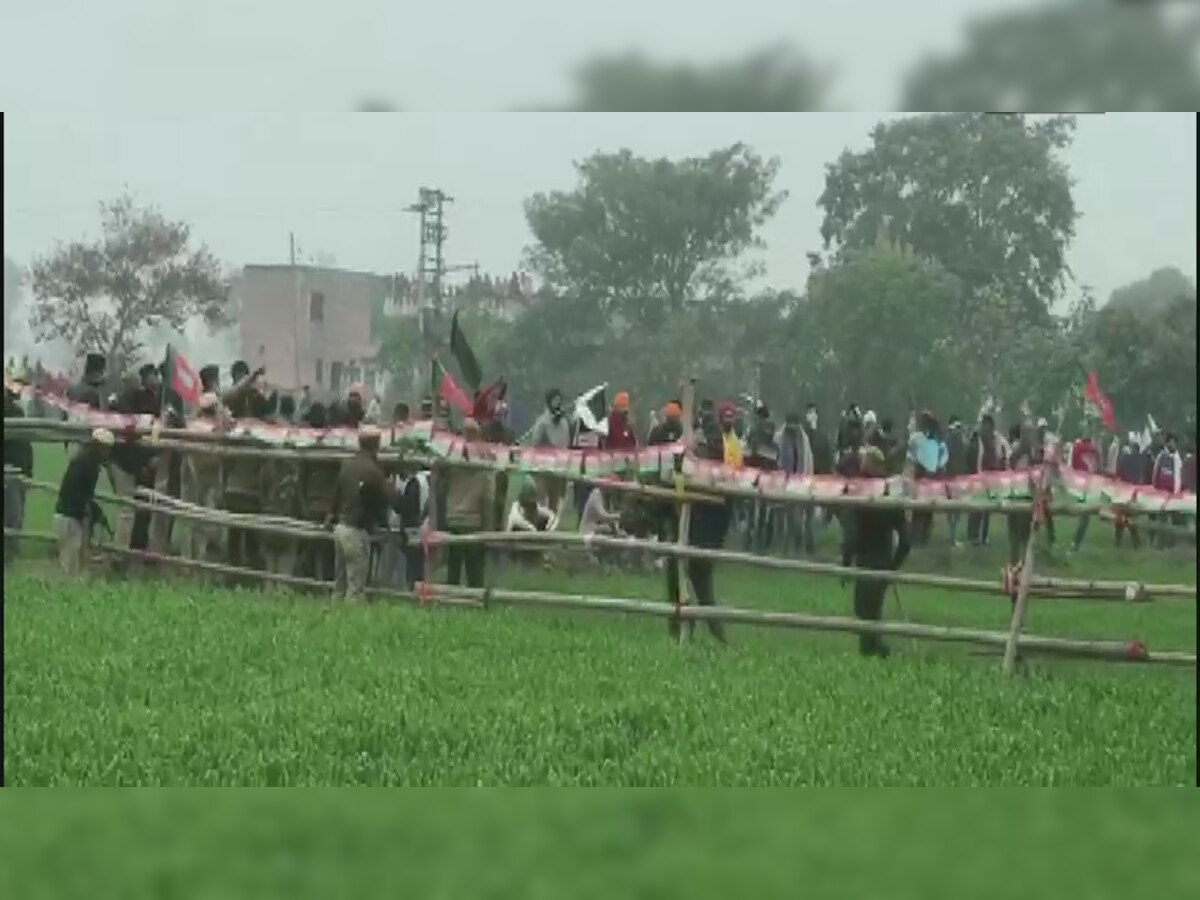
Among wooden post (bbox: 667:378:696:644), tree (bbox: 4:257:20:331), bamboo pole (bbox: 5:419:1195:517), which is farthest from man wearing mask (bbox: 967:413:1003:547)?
tree (bbox: 4:257:20:331)

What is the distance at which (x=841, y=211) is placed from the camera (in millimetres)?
6344

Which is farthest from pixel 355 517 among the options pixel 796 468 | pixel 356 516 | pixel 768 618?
pixel 796 468

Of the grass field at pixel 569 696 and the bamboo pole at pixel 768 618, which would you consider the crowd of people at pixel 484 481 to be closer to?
the bamboo pole at pixel 768 618

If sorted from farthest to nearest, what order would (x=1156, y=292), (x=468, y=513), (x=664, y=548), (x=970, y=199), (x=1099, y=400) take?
1. (x=468, y=513)
2. (x=664, y=548)
3. (x=970, y=199)
4. (x=1099, y=400)
5. (x=1156, y=292)

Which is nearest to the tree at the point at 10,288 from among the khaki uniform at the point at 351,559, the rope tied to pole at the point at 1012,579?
the khaki uniform at the point at 351,559

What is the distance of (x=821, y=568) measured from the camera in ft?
22.3

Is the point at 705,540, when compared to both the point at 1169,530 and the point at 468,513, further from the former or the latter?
the point at 1169,530

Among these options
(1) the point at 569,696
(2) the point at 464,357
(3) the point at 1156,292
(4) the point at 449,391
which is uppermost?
(3) the point at 1156,292

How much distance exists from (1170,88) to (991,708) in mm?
2068

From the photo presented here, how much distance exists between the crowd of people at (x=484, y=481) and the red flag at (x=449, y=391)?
5 cm

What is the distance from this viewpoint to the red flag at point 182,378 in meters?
6.81

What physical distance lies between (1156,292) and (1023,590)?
1.15 meters

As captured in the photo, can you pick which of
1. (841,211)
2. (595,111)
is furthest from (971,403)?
(595,111)

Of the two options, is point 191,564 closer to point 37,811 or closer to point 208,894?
point 37,811
